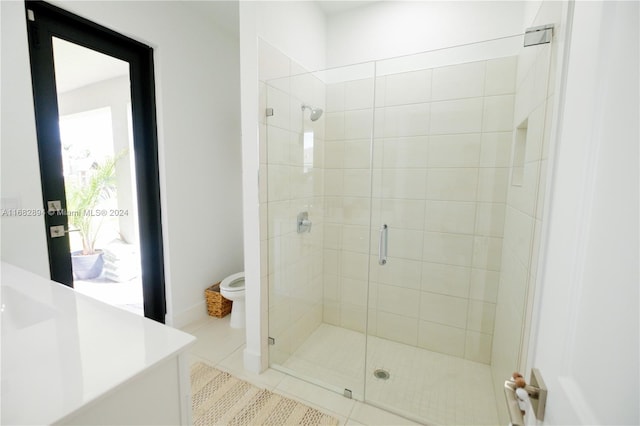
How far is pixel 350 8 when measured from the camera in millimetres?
2283

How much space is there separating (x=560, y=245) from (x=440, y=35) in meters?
2.10

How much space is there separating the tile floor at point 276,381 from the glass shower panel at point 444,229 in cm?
11

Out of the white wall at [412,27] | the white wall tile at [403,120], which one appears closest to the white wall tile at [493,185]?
the white wall tile at [403,120]

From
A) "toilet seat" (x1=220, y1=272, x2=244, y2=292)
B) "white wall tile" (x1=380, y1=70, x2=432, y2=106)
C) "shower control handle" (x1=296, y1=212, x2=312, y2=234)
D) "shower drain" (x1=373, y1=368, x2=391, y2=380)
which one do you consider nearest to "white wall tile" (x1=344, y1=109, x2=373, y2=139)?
"white wall tile" (x1=380, y1=70, x2=432, y2=106)

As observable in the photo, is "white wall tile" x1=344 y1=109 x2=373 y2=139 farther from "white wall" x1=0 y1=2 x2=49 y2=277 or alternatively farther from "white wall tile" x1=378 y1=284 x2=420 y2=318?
"white wall" x1=0 y1=2 x2=49 y2=277

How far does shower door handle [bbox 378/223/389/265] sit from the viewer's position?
2.14m

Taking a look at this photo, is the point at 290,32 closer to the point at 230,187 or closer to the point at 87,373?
the point at 230,187

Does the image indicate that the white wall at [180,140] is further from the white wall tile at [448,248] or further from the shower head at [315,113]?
the white wall tile at [448,248]

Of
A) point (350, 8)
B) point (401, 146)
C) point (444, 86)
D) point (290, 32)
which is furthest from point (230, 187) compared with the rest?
point (444, 86)

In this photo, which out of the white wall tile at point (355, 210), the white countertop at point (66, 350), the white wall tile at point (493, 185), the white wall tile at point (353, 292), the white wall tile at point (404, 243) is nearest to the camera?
the white countertop at point (66, 350)

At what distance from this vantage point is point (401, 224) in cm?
214

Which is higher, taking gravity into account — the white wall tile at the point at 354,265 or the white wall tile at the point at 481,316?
the white wall tile at the point at 354,265

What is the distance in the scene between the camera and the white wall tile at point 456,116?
1855 mm

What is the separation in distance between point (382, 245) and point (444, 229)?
0.46 meters
